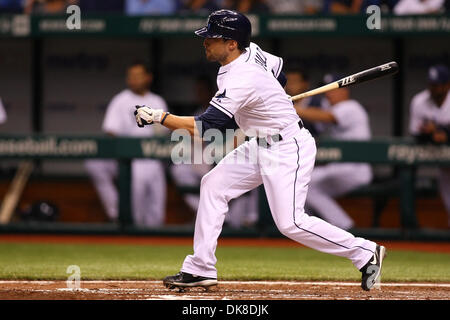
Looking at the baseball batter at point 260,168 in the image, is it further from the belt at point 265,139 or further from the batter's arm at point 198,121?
the batter's arm at point 198,121

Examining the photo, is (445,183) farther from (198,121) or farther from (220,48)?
(198,121)

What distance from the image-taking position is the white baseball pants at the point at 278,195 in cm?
510

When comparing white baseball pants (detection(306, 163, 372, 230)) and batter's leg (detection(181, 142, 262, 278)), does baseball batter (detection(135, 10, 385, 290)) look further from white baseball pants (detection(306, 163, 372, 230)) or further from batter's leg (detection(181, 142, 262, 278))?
white baseball pants (detection(306, 163, 372, 230))

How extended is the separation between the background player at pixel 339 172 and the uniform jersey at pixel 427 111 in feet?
1.62

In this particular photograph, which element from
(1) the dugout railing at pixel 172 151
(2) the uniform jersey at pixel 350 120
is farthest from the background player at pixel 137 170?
(2) the uniform jersey at pixel 350 120

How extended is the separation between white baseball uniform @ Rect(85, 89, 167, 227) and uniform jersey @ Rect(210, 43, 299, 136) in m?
4.02

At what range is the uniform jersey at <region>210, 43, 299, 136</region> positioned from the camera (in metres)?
4.96

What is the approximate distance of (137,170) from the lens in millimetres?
9328

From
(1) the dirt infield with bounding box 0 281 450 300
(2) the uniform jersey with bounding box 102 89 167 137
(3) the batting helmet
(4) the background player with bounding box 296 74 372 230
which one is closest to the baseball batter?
(3) the batting helmet

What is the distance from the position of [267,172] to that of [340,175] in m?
4.00

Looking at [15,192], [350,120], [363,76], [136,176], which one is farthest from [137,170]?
[363,76]

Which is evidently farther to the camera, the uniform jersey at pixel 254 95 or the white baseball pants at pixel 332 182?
the white baseball pants at pixel 332 182
